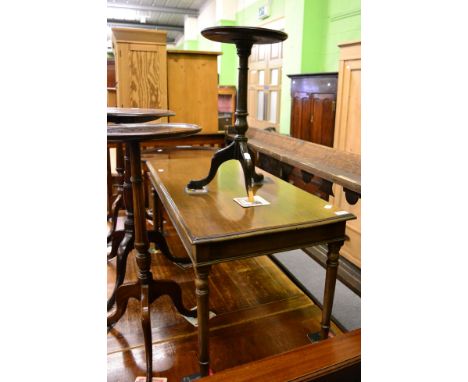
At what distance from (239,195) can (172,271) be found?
86cm

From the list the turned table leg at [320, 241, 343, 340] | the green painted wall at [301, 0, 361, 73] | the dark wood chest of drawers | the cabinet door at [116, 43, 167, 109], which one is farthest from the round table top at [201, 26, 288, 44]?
the green painted wall at [301, 0, 361, 73]

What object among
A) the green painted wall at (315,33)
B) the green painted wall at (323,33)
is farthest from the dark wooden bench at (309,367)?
the green painted wall at (323,33)

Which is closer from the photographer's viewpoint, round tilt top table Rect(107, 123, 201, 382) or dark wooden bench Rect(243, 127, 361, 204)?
round tilt top table Rect(107, 123, 201, 382)

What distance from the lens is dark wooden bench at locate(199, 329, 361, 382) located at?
2.83ft

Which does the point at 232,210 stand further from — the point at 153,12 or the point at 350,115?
the point at 153,12

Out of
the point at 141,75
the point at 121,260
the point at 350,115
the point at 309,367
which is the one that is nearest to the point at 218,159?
the point at 121,260

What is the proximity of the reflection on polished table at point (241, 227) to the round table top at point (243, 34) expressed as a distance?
59 centimetres

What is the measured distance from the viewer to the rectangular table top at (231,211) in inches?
45.9

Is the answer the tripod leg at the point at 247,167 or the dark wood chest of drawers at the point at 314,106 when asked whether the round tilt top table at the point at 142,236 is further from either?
the dark wood chest of drawers at the point at 314,106

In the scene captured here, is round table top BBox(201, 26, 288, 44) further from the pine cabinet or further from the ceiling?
the ceiling

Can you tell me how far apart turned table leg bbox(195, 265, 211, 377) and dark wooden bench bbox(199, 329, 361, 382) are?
280 millimetres

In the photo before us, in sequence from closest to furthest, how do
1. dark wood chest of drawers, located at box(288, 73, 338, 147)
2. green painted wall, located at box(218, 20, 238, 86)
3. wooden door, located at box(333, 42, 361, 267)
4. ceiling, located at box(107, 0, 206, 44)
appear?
1. wooden door, located at box(333, 42, 361, 267)
2. dark wood chest of drawers, located at box(288, 73, 338, 147)
3. green painted wall, located at box(218, 20, 238, 86)
4. ceiling, located at box(107, 0, 206, 44)
